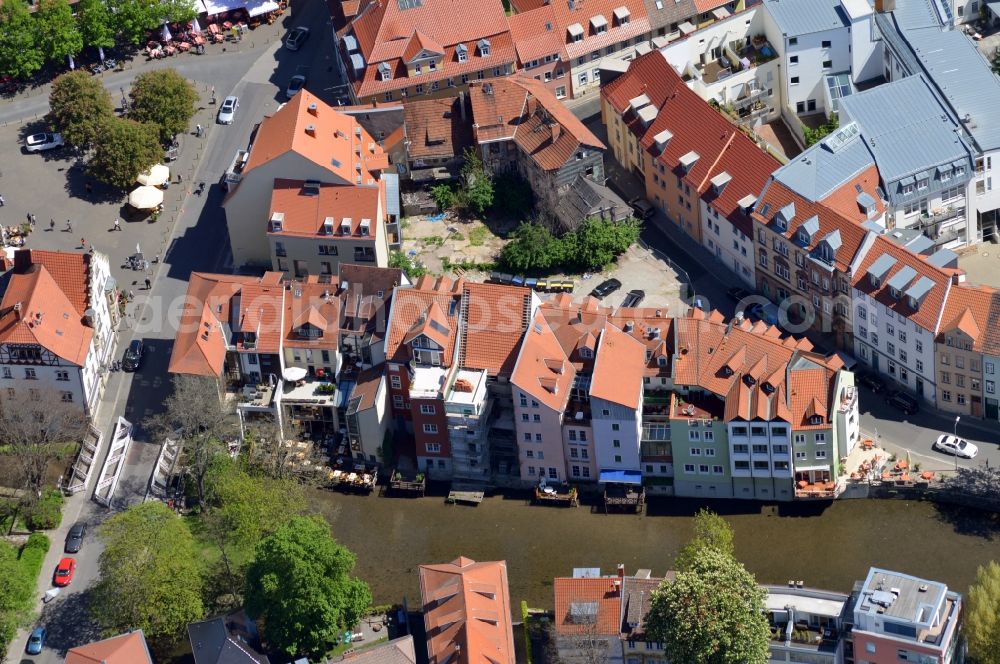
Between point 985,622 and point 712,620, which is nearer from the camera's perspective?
point 712,620

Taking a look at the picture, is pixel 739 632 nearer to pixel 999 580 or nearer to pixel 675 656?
pixel 675 656

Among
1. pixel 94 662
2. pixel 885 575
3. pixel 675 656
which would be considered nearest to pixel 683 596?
pixel 675 656

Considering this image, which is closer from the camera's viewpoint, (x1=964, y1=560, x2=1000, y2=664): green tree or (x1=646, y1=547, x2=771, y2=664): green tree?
(x1=646, y1=547, x2=771, y2=664): green tree

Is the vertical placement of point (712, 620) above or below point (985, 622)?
below

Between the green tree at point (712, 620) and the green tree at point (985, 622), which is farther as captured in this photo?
Answer: the green tree at point (985, 622)
